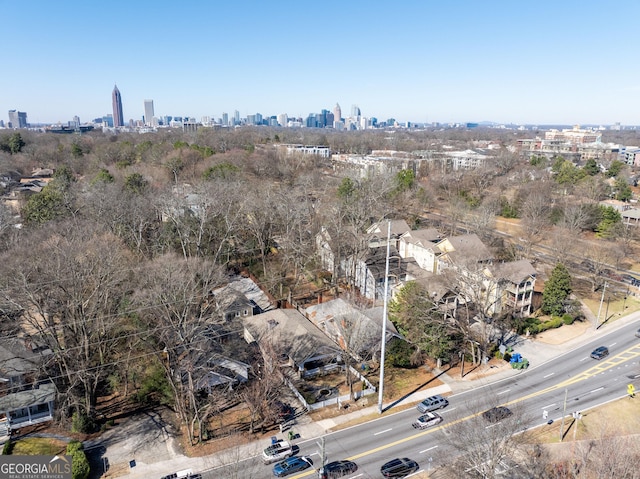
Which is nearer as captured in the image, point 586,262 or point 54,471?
point 54,471

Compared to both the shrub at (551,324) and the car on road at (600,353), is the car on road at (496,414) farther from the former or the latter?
the shrub at (551,324)

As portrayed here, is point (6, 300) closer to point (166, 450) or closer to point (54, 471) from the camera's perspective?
point (54, 471)

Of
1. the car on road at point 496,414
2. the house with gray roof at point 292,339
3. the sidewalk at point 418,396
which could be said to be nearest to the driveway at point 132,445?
the sidewalk at point 418,396

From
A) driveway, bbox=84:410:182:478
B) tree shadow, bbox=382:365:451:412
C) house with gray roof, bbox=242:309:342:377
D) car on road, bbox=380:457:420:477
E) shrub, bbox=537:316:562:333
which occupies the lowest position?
driveway, bbox=84:410:182:478

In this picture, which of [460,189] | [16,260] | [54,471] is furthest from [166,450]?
[460,189]

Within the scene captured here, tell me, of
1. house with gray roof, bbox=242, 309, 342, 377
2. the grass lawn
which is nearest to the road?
house with gray roof, bbox=242, 309, 342, 377

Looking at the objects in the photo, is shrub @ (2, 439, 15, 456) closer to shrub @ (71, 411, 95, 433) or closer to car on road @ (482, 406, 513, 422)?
shrub @ (71, 411, 95, 433)
